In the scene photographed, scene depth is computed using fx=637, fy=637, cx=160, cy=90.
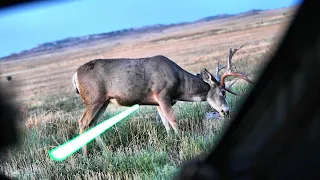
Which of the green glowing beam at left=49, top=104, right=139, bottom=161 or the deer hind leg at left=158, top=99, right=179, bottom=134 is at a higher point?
the green glowing beam at left=49, top=104, right=139, bottom=161

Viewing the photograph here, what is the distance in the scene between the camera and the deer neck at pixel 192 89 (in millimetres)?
15302

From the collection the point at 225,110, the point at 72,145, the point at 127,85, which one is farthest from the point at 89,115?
the point at 72,145

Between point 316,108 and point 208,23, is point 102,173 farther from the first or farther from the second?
point 208,23

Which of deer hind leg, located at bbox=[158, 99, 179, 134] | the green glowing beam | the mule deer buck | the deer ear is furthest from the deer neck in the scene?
the green glowing beam

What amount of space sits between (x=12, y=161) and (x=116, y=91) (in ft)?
15.4

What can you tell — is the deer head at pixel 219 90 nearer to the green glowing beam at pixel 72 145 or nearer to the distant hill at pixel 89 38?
the green glowing beam at pixel 72 145

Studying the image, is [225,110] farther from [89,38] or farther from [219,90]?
[89,38]

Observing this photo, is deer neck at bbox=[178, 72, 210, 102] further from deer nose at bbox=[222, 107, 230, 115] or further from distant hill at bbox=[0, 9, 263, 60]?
distant hill at bbox=[0, 9, 263, 60]

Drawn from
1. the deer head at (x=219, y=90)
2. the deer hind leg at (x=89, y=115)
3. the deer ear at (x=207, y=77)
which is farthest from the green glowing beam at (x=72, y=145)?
the deer ear at (x=207, y=77)

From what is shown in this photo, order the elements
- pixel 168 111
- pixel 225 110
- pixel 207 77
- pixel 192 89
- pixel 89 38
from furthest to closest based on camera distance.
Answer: pixel 89 38 < pixel 207 77 < pixel 192 89 < pixel 225 110 < pixel 168 111

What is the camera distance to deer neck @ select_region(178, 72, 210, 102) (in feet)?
50.2

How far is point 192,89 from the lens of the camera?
50.5 ft

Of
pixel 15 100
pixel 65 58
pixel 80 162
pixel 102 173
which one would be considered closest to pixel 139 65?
pixel 80 162

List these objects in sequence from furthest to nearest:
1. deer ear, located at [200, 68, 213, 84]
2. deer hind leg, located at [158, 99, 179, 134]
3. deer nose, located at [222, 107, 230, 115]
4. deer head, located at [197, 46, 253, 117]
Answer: deer ear, located at [200, 68, 213, 84]
deer head, located at [197, 46, 253, 117]
deer nose, located at [222, 107, 230, 115]
deer hind leg, located at [158, 99, 179, 134]
